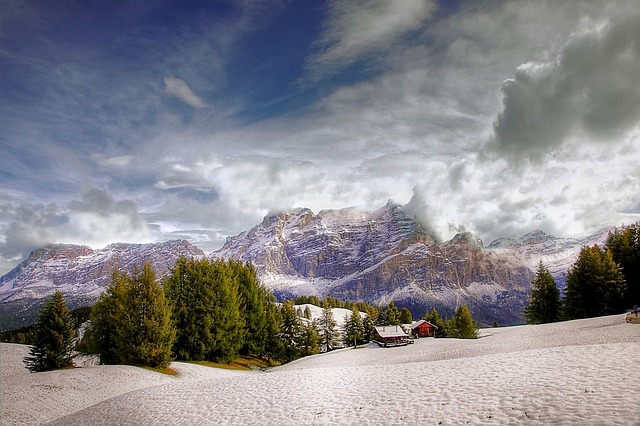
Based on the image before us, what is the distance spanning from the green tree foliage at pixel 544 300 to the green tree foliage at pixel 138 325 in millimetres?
53846

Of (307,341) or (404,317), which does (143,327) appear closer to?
(307,341)

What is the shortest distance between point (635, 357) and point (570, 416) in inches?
361

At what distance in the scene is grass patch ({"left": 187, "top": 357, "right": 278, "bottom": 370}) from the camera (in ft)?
128

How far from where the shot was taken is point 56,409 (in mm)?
20000

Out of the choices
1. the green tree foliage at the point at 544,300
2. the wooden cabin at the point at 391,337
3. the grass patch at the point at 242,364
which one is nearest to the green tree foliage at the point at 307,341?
the grass patch at the point at 242,364

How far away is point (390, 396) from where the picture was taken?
48.6 feet

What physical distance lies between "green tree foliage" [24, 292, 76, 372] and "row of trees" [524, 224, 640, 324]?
202 feet

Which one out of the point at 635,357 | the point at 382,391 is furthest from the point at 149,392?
the point at 635,357

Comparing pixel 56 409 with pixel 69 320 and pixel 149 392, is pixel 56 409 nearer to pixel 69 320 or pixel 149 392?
pixel 149 392

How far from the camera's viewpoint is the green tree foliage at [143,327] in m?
31.9

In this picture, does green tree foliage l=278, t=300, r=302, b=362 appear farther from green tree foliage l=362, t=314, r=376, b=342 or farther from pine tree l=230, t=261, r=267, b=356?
green tree foliage l=362, t=314, r=376, b=342

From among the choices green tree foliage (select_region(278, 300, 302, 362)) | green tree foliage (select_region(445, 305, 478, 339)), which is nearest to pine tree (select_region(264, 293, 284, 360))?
green tree foliage (select_region(278, 300, 302, 362))

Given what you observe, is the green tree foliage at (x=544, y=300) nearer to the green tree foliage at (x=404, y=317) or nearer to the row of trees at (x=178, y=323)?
the row of trees at (x=178, y=323)

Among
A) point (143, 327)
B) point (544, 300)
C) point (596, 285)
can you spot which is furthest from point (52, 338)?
point (544, 300)
